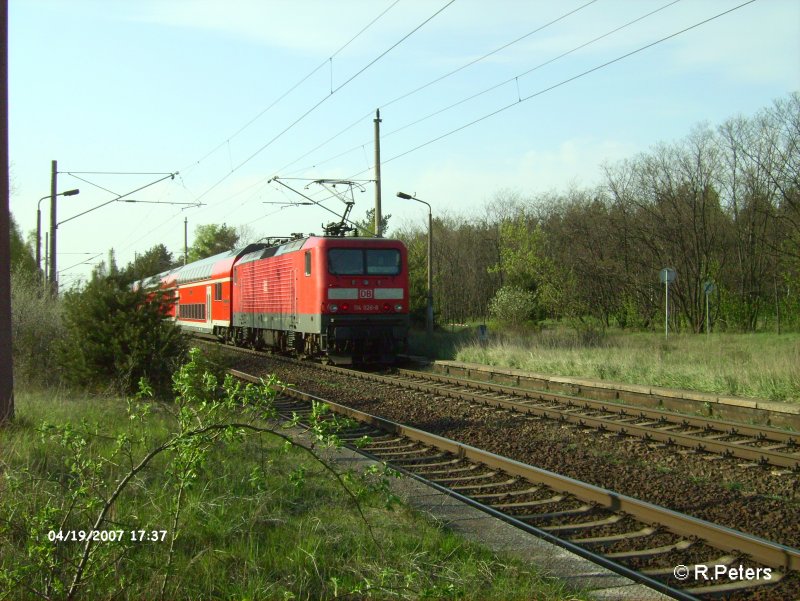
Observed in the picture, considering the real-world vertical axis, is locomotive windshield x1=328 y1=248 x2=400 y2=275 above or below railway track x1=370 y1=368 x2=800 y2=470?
above

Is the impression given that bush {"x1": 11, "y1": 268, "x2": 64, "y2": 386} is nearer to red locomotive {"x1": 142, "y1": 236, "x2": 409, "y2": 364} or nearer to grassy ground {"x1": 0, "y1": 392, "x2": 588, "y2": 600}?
red locomotive {"x1": 142, "y1": 236, "x2": 409, "y2": 364}

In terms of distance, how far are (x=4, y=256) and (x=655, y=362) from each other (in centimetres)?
1256

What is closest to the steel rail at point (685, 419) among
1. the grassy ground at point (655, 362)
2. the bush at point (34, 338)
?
the grassy ground at point (655, 362)

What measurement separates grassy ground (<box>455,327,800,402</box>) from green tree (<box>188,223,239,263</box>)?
6054cm

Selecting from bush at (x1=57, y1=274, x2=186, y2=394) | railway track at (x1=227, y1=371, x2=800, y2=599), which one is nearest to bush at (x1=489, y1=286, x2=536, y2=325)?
bush at (x1=57, y1=274, x2=186, y2=394)

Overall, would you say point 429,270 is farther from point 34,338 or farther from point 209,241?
point 209,241

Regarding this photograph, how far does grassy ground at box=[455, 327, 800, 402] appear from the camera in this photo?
42.1ft

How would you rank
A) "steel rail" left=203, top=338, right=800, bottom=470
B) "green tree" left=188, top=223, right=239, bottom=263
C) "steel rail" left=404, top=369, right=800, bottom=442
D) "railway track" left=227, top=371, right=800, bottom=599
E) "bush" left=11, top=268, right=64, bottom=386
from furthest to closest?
"green tree" left=188, top=223, right=239, bottom=263
"bush" left=11, top=268, right=64, bottom=386
"steel rail" left=404, top=369, right=800, bottom=442
"steel rail" left=203, top=338, right=800, bottom=470
"railway track" left=227, top=371, right=800, bottom=599

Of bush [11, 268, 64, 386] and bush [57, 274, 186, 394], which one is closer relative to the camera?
bush [57, 274, 186, 394]

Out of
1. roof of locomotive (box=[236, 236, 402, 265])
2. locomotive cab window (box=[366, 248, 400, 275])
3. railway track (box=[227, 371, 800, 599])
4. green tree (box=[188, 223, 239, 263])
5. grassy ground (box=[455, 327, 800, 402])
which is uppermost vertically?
green tree (box=[188, 223, 239, 263])

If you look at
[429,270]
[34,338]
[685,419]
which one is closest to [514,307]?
[429,270]

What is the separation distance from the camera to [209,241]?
81.0m

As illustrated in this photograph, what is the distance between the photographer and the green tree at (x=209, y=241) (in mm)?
80262

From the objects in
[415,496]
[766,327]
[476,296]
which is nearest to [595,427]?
[415,496]
